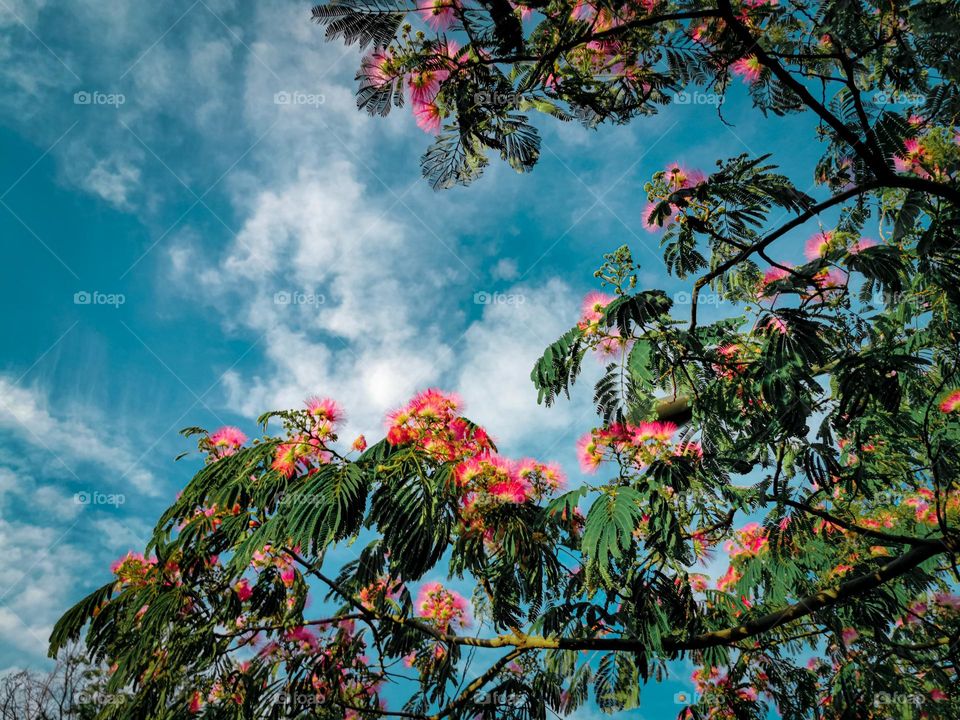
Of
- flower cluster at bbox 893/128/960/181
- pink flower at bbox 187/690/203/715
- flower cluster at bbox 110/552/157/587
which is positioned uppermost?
flower cluster at bbox 893/128/960/181

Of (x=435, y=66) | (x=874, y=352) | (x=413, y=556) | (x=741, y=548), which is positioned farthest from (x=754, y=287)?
(x=741, y=548)

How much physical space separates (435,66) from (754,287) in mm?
2136

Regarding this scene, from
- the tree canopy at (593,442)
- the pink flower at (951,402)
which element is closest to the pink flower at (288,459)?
the tree canopy at (593,442)

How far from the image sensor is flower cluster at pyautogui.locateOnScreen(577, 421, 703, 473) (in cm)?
256

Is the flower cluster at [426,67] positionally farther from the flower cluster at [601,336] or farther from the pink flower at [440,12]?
the flower cluster at [601,336]

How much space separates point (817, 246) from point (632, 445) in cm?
155

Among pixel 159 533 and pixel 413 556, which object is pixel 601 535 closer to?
pixel 413 556

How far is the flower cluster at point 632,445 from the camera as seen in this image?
256cm

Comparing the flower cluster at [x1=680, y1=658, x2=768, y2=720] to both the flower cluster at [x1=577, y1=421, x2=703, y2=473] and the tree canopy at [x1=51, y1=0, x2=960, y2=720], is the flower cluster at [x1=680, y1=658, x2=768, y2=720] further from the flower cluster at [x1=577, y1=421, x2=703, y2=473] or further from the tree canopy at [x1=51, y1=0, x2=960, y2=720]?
the flower cluster at [x1=577, y1=421, x2=703, y2=473]

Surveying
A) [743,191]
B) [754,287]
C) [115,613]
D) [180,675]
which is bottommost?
[180,675]

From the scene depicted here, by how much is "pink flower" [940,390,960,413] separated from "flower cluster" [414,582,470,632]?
319 centimetres

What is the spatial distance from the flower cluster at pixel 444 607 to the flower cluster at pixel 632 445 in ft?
4.93

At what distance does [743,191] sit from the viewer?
2.24 metres

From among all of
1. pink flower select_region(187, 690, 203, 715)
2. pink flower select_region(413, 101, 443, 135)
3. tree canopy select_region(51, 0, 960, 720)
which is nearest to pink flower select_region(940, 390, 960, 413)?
tree canopy select_region(51, 0, 960, 720)
